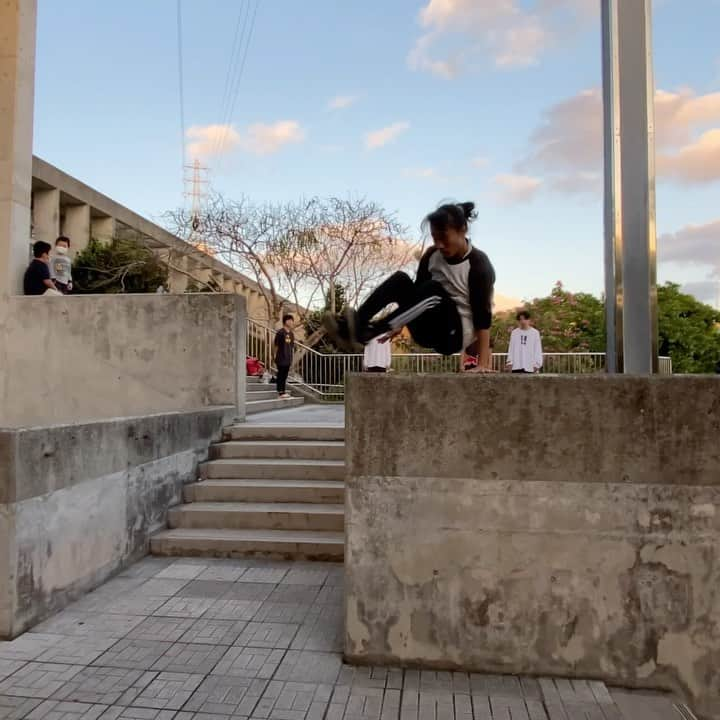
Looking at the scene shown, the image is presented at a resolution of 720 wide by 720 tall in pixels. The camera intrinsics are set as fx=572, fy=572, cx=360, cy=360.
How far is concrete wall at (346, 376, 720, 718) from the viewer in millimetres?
2893

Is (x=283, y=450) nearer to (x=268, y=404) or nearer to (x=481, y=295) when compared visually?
(x=481, y=295)

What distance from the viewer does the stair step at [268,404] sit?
28.5ft

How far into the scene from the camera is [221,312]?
23.9 feet

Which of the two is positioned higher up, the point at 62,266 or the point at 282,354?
the point at 62,266

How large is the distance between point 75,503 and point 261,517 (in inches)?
65.7

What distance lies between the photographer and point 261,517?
199 inches

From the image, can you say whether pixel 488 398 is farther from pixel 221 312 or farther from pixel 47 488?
pixel 221 312

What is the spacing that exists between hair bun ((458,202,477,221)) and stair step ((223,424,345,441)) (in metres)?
3.22

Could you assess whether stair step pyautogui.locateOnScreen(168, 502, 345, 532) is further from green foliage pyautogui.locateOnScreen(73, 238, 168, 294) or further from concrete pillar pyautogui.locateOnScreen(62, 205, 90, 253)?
concrete pillar pyautogui.locateOnScreen(62, 205, 90, 253)

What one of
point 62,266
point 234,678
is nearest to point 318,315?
point 62,266

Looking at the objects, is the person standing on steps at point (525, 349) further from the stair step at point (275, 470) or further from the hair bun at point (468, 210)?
the hair bun at point (468, 210)

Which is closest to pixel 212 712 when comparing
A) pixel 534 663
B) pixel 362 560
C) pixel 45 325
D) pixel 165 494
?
pixel 362 560

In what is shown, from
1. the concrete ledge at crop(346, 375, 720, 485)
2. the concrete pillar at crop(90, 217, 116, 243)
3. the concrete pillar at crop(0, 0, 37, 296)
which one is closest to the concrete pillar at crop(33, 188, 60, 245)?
the concrete pillar at crop(90, 217, 116, 243)

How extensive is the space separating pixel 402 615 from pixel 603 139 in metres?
3.74
